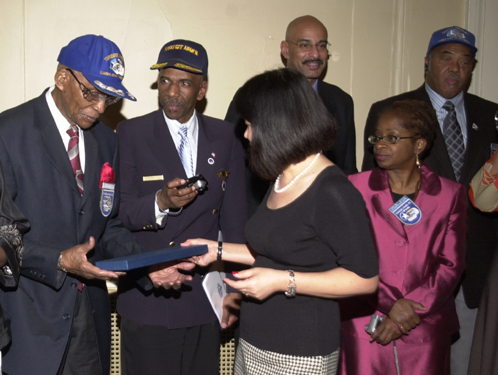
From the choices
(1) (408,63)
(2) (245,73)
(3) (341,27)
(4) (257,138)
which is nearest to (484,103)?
(1) (408,63)

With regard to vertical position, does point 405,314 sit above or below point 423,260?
below

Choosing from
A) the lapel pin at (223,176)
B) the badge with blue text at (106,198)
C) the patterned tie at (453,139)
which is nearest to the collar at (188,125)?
the lapel pin at (223,176)

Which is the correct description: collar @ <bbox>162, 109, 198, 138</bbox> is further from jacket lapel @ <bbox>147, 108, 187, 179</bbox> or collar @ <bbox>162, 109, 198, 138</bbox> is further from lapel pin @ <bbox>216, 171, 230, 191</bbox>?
lapel pin @ <bbox>216, 171, 230, 191</bbox>

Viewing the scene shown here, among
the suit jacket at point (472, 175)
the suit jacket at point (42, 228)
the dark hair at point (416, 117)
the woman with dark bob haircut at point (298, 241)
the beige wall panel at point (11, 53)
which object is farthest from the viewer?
the beige wall panel at point (11, 53)

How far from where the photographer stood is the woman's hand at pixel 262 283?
72.5 inches

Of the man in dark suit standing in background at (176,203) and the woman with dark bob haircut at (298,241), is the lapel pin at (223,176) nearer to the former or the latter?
the man in dark suit standing in background at (176,203)

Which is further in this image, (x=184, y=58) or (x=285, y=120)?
(x=184, y=58)

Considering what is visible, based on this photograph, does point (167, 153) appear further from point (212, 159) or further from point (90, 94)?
point (90, 94)

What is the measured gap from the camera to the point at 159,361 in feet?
8.85

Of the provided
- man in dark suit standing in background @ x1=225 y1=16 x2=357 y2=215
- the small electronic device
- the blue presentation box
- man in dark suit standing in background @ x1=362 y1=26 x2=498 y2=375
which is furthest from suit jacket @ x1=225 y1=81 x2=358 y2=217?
the blue presentation box

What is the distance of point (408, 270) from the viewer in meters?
2.81

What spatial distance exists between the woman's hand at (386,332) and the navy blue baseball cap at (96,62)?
173 cm

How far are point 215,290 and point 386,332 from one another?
0.93 m

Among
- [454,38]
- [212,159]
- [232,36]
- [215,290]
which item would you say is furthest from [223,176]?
[454,38]
